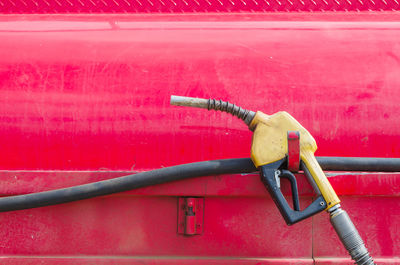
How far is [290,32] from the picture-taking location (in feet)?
3.99

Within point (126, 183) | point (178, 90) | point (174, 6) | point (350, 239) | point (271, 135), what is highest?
point (174, 6)

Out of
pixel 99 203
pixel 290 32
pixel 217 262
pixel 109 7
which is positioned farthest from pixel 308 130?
pixel 109 7

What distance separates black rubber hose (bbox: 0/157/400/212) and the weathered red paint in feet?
0.10

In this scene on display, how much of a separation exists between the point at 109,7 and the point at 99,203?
1.93 ft

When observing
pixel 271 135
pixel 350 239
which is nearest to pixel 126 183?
pixel 271 135

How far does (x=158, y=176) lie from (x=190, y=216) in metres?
0.13

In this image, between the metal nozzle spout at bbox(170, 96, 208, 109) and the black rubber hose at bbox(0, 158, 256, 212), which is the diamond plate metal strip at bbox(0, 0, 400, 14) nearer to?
the metal nozzle spout at bbox(170, 96, 208, 109)

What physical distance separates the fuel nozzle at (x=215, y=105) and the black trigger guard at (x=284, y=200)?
121 millimetres

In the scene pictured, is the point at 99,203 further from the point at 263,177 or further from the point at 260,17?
the point at 260,17

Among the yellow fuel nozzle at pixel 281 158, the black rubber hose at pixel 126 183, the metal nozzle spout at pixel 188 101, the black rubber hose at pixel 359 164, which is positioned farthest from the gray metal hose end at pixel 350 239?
the metal nozzle spout at pixel 188 101

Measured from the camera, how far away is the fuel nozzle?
1.01 m

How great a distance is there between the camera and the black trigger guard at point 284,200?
99 centimetres

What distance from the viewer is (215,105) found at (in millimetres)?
1021

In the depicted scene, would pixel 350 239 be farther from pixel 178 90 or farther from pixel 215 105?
pixel 178 90
